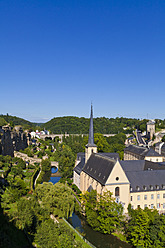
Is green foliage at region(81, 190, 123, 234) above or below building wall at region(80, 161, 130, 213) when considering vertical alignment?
below

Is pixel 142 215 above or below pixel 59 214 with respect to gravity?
above

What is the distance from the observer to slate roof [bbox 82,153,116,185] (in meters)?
41.1

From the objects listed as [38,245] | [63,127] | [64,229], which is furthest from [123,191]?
[63,127]

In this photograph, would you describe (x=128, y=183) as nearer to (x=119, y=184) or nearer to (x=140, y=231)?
(x=119, y=184)

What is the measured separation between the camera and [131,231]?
30.9 meters

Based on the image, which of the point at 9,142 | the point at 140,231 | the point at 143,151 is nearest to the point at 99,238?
the point at 140,231

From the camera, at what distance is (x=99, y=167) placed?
4603cm

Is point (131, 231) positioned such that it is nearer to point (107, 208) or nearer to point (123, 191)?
point (107, 208)

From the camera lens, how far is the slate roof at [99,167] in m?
41.1

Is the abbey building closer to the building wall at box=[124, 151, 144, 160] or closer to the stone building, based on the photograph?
the stone building

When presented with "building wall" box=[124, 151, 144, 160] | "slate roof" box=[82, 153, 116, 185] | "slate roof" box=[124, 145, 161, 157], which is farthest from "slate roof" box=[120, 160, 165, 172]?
"building wall" box=[124, 151, 144, 160]

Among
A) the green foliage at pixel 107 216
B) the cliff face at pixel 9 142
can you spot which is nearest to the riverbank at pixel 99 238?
the green foliage at pixel 107 216

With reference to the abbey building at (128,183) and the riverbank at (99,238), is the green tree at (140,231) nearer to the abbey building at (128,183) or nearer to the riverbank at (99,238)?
the riverbank at (99,238)

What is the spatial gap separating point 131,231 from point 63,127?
536ft
